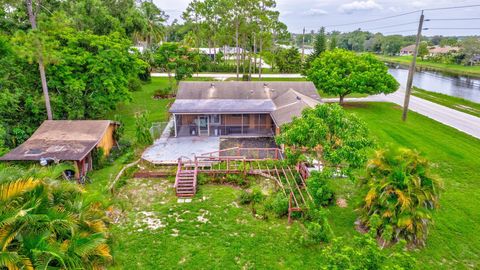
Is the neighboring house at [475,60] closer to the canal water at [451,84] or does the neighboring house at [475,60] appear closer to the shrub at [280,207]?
the canal water at [451,84]

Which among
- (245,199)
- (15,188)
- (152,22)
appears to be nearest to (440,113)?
(245,199)

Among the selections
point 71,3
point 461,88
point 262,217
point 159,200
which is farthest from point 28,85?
point 461,88

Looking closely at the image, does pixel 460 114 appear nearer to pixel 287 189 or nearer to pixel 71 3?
pixel 287 189

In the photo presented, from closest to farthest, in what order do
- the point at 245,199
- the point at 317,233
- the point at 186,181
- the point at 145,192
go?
the point at 317,233, the point at 245,199, the point at 145,192, the point at 186,181

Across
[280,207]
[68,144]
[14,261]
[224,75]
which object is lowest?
[280,207]

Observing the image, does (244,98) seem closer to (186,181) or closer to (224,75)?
(186,181)

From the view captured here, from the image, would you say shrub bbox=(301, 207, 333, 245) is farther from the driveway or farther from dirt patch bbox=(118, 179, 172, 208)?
the driveway
